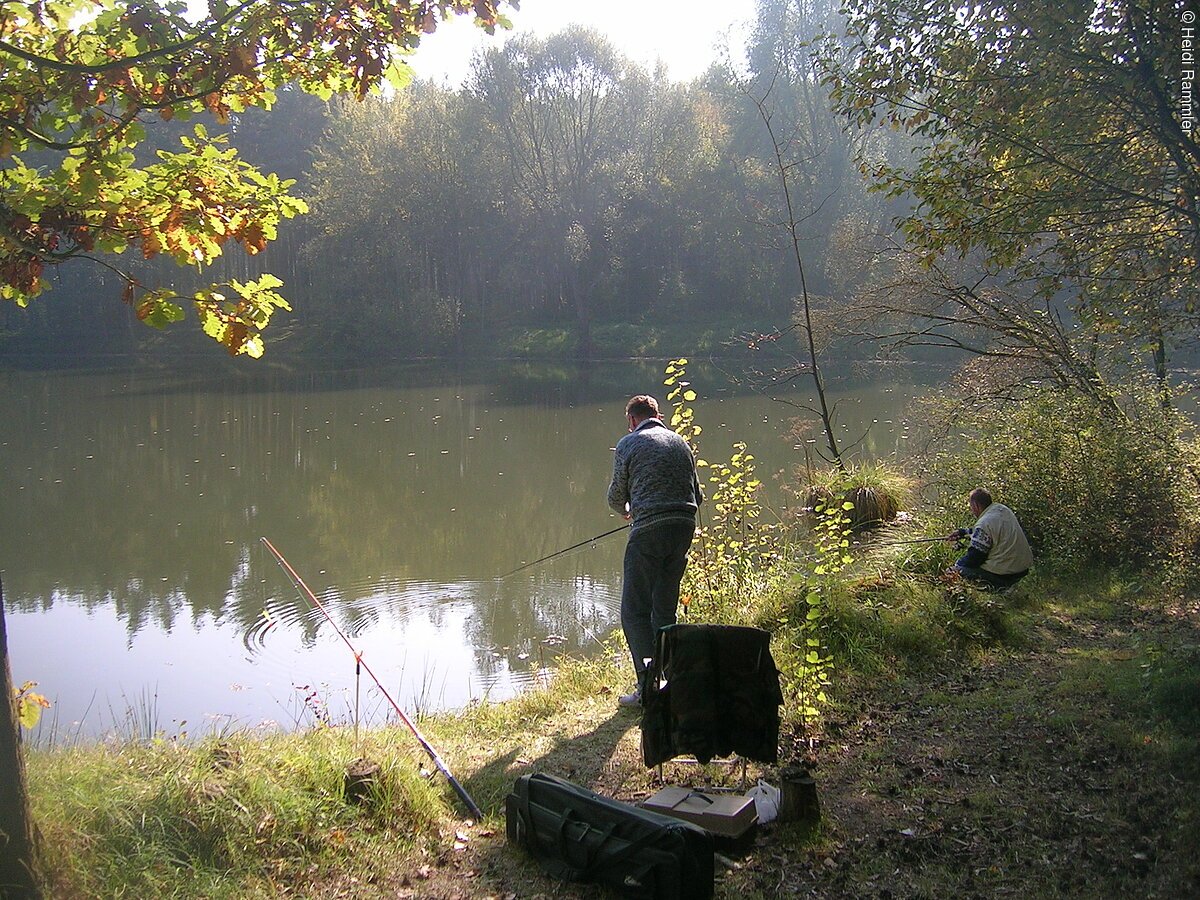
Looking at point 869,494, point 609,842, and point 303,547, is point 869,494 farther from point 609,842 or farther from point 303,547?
point 609,842

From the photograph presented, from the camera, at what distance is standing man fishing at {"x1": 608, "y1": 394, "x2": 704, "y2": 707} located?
16.0 ft

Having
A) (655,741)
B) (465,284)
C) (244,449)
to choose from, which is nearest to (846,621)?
(655,741)

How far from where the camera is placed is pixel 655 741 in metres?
3.97

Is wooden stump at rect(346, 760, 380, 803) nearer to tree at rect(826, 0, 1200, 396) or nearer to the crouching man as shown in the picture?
tree at rect(826, 0, 1200, 396)

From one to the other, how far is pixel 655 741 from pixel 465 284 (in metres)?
42.4

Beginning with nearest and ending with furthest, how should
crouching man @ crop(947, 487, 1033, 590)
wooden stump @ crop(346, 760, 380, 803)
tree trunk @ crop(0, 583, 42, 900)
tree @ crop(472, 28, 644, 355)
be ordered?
tree trunk @ crop(0, 583, 42, 900), wooden stump @ crop(346, 760, 380, 803), crouching man @ crop(947, 487, 1033, 590), tree @ crop(472, 28, 644, 355)

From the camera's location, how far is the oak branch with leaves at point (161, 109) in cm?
310

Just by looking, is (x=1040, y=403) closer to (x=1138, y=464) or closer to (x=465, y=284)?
(x=1138, y=464)

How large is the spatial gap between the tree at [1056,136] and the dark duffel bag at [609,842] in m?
3.60

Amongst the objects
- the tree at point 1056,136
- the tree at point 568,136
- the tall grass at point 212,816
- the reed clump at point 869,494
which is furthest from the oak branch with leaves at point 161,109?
the tree at point 568,136

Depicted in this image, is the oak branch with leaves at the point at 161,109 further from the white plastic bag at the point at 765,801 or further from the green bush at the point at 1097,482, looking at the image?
the green bush at the point at 1097,482

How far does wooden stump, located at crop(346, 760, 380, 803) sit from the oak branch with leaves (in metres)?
1.54

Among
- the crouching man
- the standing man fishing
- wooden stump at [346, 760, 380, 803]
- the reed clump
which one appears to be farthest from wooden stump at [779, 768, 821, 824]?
the reed clump

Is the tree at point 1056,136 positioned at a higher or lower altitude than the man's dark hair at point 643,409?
higher
